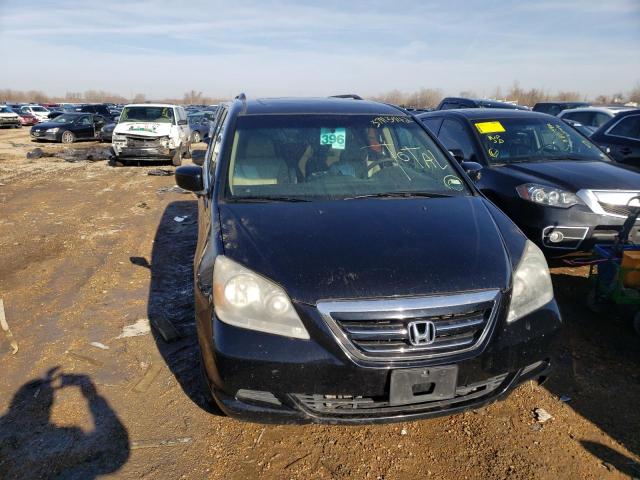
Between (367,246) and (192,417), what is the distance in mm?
1383

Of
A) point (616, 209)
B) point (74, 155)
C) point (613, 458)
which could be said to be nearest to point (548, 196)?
point (616, 209)

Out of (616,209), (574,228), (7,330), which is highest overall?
(616,209)

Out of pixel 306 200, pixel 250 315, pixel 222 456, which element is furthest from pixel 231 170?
pixel 222 456

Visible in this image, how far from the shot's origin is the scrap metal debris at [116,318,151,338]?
3611mm

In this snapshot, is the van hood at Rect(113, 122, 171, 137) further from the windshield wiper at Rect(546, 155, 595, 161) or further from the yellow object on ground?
the yellow object on ground

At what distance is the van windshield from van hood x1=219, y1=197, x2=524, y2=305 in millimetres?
219

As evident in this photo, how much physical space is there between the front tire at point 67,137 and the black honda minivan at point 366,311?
21752 mm

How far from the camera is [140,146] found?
530 inches

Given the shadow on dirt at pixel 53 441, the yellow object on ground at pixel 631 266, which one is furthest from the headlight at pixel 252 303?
the yellow object on ground at pixel 631 266

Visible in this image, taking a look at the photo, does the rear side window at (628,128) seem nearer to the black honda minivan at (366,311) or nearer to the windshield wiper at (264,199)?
the black honda minivan at (366,311)

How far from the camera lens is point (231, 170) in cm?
306

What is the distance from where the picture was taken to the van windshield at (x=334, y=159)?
3023mm

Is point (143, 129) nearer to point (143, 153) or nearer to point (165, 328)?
point (143, 153)

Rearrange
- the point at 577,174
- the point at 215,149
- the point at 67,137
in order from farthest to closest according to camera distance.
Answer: the point at 67,137, the point at 577,174, the point at 215,149
